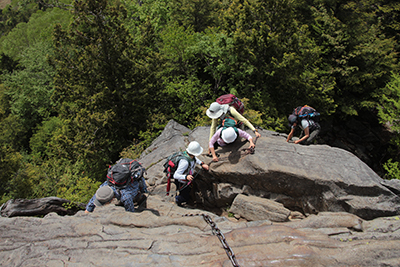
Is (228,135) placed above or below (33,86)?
above

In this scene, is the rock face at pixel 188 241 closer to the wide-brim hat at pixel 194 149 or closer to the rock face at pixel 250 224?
the rock face at pixel 250 224

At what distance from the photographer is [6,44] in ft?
136

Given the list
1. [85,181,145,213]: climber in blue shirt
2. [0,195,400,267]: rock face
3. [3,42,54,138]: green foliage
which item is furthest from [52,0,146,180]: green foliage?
[3,42,54,138]: green foliage

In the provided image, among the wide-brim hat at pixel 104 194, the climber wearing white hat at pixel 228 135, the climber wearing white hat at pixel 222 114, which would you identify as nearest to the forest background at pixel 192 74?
the climber wearing white hat at pixel 222 114

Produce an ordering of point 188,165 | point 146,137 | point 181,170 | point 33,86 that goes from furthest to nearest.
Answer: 1. point 33,86
2. point 146,137
3. point 188,165
4. point 181,170

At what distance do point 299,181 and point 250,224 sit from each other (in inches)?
74.5

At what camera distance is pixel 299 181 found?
6.36 m

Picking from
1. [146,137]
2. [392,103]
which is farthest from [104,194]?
[392,103]

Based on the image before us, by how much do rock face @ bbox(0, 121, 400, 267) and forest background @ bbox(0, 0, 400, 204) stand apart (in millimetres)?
5446

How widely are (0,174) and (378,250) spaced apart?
Result: 22190 mm

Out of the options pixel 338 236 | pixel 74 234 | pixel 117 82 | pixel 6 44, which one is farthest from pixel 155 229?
pixel 6 44

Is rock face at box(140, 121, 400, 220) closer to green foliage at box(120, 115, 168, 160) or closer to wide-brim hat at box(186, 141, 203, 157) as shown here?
wide-brim hat at box(186, 141, 203, 157)

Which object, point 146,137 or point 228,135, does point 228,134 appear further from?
point 146,137

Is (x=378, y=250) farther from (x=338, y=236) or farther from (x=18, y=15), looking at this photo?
(x=18, y=15)
